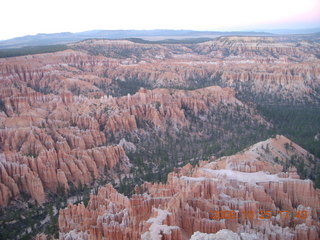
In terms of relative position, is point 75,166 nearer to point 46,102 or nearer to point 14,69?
point 46,102

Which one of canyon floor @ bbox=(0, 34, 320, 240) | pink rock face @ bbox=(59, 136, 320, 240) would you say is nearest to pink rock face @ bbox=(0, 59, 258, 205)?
canyon floor @ bbox=(0, 34, 320, 240)

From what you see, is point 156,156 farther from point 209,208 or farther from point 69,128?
point 209,208

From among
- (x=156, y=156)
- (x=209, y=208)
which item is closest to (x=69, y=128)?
(x=156, y=156)

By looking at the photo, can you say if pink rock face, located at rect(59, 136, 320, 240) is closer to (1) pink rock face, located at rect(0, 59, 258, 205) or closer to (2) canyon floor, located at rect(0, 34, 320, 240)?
(2) canyon floor, located at rect(0, 34, 320, 240)

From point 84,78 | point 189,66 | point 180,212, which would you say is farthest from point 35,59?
point 180,212

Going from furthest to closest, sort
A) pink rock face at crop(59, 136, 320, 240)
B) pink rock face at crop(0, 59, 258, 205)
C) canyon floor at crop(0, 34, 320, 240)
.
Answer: pink rock face at crop(0, 59, 258, 205)
canyon floor at crop(0, 34, 320, 240)
pink rock face at crop(59, 136, 320, 240)

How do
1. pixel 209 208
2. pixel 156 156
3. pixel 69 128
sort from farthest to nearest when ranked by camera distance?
pixel 69 128, pixel 156 156, pixel 209 208

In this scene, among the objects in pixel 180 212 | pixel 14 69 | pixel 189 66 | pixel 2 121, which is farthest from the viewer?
pixel 189 66

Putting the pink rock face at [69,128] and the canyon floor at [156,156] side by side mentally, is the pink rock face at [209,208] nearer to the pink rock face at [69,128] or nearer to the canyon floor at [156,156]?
the canyon floor at [156,156]
